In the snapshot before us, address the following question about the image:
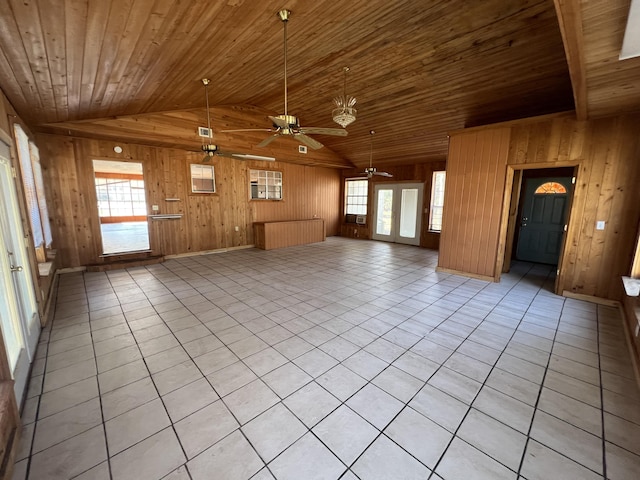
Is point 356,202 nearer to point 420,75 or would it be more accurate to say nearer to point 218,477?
point 420,75

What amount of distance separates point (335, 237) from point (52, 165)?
7.51m

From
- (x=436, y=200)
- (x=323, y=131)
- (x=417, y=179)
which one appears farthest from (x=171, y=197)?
(x=436, y=200)

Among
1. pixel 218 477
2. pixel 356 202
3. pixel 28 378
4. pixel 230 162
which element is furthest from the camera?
pixel 356 202

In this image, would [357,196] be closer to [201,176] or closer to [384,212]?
[384,212]

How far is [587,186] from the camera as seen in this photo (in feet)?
12.1

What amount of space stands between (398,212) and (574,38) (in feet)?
21.2

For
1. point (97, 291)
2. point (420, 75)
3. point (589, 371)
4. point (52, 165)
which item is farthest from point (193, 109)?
point (589, 371)

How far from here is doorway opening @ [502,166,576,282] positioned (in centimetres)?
545

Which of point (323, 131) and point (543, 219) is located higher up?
point (323, 131)

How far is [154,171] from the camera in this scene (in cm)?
576

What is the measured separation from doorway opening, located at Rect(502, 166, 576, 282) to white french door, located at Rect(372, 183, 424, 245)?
8.25 feet

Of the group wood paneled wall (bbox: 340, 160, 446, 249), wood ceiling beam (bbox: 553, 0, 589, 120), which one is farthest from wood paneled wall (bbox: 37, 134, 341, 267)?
wood ceiling beam (bbox: 553, 0, 589, 120)

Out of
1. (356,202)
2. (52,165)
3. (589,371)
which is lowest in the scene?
(589,371)

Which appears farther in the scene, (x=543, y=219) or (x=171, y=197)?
(x=171, y=197)
